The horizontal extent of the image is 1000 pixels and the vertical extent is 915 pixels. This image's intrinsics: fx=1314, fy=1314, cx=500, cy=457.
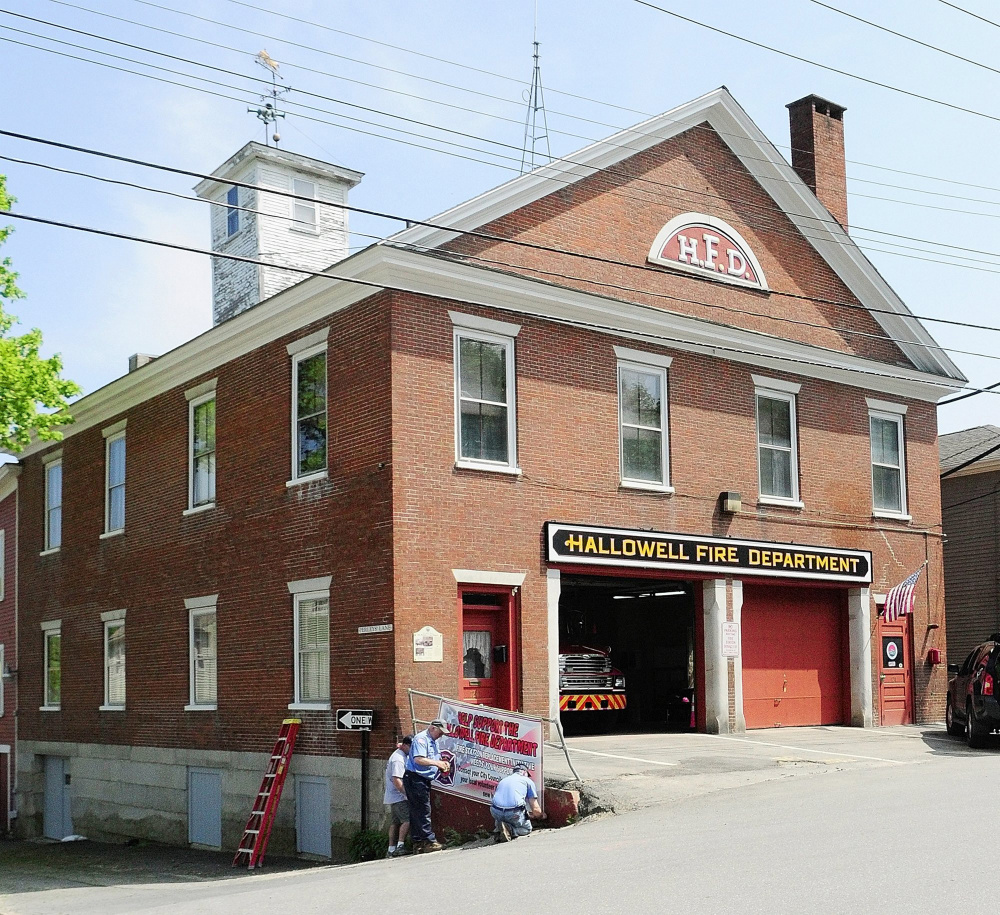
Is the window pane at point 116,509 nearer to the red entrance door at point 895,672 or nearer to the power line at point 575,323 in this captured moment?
the power line at point 575,323

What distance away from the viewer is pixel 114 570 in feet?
88.4

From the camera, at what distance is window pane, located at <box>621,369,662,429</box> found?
873 inches

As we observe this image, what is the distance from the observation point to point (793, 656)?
24672 mm

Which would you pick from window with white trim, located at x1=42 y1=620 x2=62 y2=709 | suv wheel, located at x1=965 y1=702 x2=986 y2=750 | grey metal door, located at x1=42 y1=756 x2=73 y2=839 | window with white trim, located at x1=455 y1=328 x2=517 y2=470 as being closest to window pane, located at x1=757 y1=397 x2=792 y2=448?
suv wheel, located at x1=965 y1=702 x2=986 y2=750

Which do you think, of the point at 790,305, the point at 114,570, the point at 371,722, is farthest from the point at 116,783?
the point at 790,305

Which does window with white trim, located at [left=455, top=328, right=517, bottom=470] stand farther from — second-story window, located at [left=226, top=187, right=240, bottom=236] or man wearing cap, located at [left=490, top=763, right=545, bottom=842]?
second-story window, located at [left=226, top=187, right=240, bottom=236]

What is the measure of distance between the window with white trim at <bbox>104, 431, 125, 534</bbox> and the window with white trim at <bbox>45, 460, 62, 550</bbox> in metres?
2.81

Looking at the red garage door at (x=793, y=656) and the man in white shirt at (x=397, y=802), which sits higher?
the red garage door at (x=793, y=656)

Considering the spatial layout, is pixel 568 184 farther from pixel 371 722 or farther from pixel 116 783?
pixel 116 783

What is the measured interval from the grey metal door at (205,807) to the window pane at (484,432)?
7657 millimetres

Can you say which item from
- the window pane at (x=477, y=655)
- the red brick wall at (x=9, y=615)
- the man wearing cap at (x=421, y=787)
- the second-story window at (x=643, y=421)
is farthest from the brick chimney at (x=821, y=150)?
the red brick wall at (x=9, y=615)

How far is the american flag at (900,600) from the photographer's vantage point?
24750mm

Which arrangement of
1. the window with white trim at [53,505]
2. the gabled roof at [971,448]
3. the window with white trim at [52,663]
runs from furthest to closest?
the gabled roof at [971,448], the window with white trim at [53,505], the window with white trim at [52,663]

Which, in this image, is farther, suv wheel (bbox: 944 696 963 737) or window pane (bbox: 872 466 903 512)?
window pane (bbox: 872 466 903 512)
